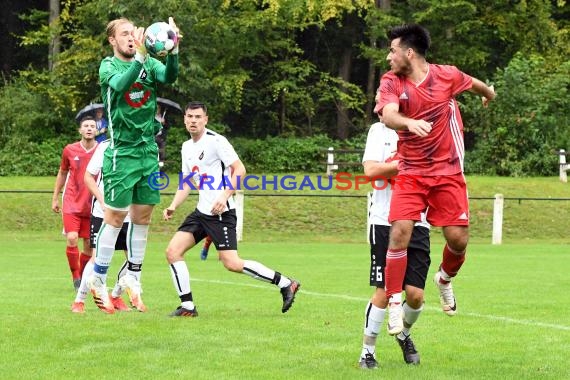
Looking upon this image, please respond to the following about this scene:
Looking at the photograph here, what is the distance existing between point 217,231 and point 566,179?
83.9ft

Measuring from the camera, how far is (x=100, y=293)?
→ 1022 centimetres

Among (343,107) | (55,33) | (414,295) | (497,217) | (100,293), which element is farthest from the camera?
(343,107)

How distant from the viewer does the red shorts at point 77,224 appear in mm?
13547

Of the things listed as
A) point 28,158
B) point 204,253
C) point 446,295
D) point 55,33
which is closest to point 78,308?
point 446,295

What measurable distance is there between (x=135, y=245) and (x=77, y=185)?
344cm

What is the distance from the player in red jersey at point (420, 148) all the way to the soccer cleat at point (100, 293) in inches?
145

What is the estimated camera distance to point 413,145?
7.45 meters

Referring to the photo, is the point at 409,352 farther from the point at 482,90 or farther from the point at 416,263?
the point at 482,90

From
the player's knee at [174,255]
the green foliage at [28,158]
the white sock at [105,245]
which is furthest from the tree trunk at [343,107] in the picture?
the white sock at [105,245]

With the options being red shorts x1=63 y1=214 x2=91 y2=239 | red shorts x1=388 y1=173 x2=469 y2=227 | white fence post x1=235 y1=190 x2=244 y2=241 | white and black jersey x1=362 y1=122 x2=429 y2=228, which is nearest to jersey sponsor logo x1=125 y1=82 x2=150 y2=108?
white and black jersey x1=362 y1=122 x2=429 y2=228

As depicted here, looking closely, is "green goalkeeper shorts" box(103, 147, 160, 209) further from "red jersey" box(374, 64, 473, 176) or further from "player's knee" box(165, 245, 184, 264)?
"red jersey" box(374, 64, 473, 176)

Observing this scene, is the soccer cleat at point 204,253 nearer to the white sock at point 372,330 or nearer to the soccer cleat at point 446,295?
the soccer cleat at point 446,295

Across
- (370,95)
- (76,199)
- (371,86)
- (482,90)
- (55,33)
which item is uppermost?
(55,33)

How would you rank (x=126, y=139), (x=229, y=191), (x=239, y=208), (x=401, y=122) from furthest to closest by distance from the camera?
(x=239, y=208) < (x=229, y=191) < (x=126, y=139) < (x=401, y=122)
